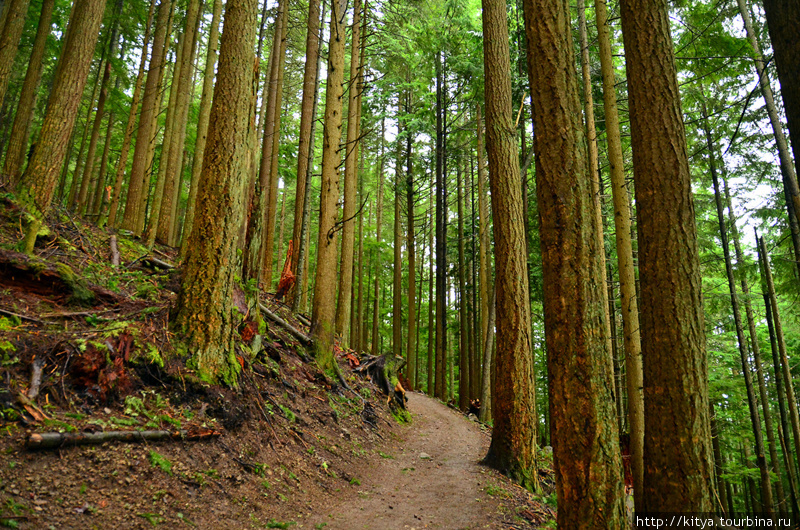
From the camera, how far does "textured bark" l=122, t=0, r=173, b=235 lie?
10.8 metres

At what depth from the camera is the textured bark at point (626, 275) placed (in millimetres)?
6781

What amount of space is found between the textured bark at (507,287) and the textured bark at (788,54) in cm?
329

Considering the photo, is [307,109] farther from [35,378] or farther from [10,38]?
[35,378]

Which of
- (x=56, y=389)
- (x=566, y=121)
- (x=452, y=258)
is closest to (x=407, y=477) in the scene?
(x=56, y=389)

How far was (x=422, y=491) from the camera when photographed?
219 inches

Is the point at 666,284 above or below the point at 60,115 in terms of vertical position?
below

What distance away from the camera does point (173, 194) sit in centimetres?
1167

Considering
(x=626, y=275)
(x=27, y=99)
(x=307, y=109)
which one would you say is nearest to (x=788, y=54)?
(x=626, y=275)

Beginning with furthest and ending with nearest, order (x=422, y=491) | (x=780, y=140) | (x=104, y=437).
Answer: (x=780, y=140) < (x=422, y=491) < (x=104, y=437)

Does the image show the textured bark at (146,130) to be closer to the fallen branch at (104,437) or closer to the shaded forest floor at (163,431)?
the shaded forest floor at (163,431)

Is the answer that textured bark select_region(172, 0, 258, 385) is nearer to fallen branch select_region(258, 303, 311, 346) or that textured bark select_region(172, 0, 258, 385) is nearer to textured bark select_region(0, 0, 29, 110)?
fallen branch select_region(258, 303, 311, 346)

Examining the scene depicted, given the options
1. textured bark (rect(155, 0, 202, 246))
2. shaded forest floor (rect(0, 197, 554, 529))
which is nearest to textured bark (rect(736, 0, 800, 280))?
shaded forest floor (rect(0, 197, 554, 529))

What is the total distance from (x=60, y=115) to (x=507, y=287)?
23.3 feet

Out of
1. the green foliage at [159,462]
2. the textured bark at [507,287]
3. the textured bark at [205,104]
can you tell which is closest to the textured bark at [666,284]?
the textured bark at [507,287]
